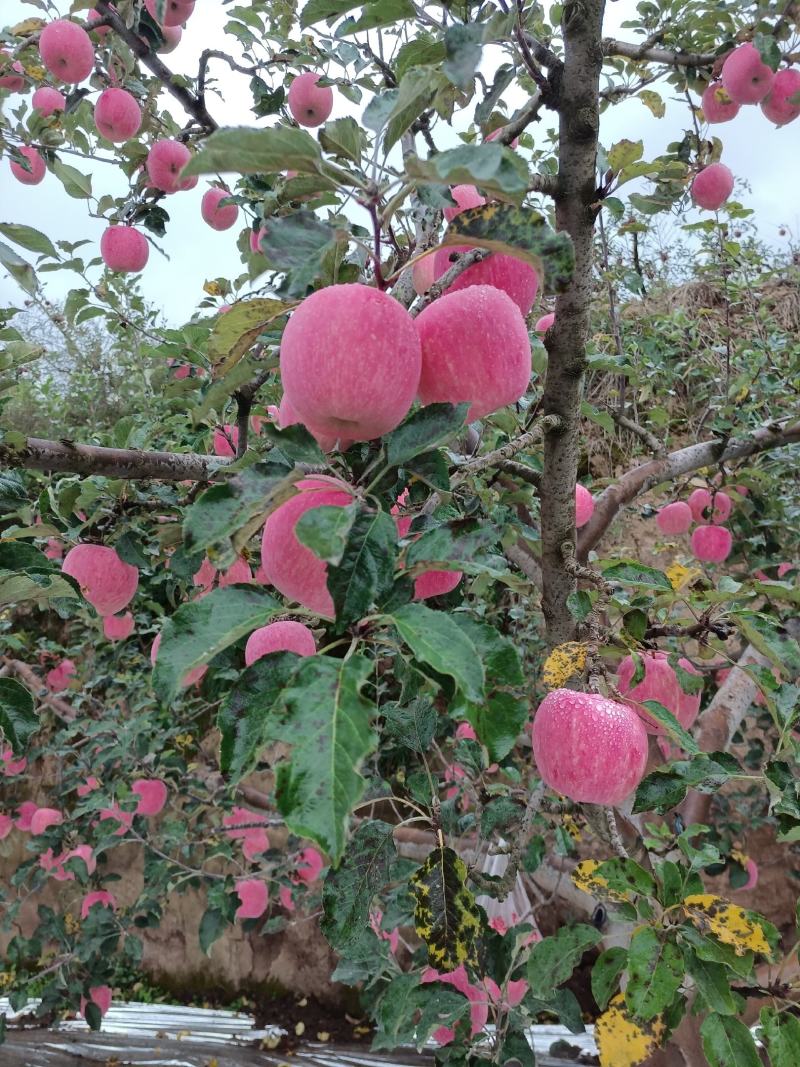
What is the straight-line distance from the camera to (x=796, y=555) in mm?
2268

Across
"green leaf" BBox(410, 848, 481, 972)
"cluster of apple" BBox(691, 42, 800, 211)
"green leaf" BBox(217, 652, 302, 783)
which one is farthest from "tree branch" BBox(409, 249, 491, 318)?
"cluster of apple" BBox(691, 42, 800, 211)

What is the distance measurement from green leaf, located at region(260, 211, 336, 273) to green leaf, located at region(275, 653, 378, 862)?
0.24 m

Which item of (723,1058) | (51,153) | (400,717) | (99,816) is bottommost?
(99,816)

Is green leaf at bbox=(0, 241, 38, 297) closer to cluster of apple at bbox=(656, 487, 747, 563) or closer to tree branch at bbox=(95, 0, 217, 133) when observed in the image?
tree branch at bbox=(95, 0, 217, 133)

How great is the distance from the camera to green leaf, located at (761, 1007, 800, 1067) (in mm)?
634

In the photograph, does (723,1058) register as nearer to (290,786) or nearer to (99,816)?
(290,786)

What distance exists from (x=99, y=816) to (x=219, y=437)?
125 cm

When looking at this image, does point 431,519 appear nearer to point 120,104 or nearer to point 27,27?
point 120,104

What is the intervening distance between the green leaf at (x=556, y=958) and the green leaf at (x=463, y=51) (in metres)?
0.83

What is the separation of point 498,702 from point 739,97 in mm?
1615

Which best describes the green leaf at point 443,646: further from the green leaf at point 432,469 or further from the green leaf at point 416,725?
the green leaf at point 416,725

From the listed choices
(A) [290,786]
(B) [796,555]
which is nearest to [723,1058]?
(A) [290,786]

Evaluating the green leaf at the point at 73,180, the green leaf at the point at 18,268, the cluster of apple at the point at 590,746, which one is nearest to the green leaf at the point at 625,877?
the cluster of apple at the point at 590,746

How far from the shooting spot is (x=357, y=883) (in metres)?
0.72
